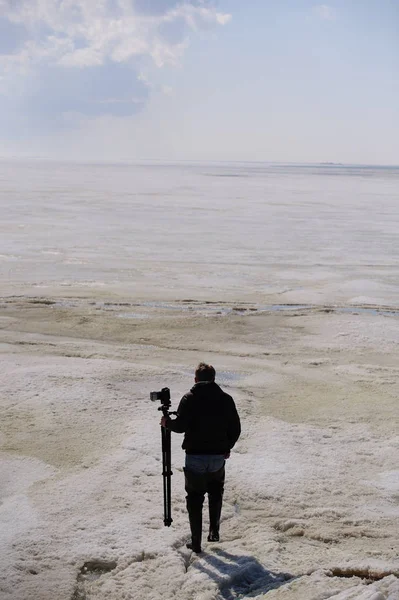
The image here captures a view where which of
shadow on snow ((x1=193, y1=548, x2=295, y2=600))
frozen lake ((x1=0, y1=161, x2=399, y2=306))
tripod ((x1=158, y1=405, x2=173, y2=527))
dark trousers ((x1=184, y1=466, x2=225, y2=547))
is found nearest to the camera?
shadow on snow ((x1=193, y1=548, x2=295, y2=600))

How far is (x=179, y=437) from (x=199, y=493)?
2979 mm

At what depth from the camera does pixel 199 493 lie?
5.57m

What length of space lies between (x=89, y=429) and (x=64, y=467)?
1053mm

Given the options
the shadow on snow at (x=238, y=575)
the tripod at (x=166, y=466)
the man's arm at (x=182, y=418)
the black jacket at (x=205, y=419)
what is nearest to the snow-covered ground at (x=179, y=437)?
the shadow on snow at (x=238, y=575)

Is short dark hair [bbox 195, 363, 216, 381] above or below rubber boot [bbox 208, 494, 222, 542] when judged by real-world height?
above

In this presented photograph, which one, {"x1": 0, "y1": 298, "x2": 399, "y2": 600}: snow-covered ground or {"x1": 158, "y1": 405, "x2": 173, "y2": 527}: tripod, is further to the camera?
{"x1": 158, "y1": 405, "x2": 173, "y2": 527}: tripod

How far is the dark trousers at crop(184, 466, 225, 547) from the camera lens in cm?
555

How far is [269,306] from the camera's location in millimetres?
15430

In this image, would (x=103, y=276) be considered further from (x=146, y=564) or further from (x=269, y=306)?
(x=146, y=564)

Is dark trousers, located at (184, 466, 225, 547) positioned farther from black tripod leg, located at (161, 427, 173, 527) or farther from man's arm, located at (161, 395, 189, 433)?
man's arm, located at (161, 395, 189, 433)

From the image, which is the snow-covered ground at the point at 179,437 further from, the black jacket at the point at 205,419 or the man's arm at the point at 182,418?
the man's arm at the point at 182,418

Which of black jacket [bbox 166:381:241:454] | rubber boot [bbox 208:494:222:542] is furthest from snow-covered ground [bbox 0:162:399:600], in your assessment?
black jacket [bbox 166:381:241:454]

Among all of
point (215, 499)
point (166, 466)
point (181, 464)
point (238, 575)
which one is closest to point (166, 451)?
point (166, 466)

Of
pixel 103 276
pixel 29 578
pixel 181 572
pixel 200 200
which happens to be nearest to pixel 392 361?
pixel 181 572
